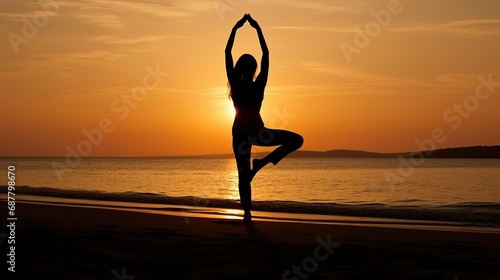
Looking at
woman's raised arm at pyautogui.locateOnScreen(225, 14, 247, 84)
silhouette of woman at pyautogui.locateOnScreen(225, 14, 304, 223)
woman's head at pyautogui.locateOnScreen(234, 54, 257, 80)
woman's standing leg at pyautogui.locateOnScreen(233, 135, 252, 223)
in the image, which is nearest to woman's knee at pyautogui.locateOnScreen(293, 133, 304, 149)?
silhouette of woman at pyautogui.locateOnScreen(225, 14, 304, 223)

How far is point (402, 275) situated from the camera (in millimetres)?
5777

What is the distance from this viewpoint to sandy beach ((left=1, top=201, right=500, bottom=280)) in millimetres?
5762

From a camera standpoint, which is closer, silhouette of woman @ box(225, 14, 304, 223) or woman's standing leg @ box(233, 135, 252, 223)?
silhouette of woman @ box(225, 14, 304, 223)

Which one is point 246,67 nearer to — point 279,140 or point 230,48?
point 230,48

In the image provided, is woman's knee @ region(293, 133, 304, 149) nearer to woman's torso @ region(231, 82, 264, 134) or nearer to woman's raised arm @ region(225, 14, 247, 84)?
woman's torso @ region(231, 82, 264, 134)

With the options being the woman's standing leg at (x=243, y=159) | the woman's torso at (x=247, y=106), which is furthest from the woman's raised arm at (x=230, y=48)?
the woman's standing leg at (x=243, y=159)

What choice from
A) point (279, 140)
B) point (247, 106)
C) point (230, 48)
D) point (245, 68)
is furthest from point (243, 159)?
point (230, 48)

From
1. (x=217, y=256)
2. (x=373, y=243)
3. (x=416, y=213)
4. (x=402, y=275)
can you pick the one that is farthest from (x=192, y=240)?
(x=416, y=213)

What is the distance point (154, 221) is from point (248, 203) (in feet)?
7.52

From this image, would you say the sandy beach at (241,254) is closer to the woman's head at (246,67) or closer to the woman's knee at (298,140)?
the woman's knee at (298,140)

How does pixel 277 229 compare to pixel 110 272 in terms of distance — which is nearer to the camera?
pixel 110 272

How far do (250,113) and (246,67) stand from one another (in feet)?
2.19

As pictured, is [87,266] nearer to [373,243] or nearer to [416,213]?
[373,243]

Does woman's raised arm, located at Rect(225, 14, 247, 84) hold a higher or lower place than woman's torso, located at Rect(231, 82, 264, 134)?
higher
